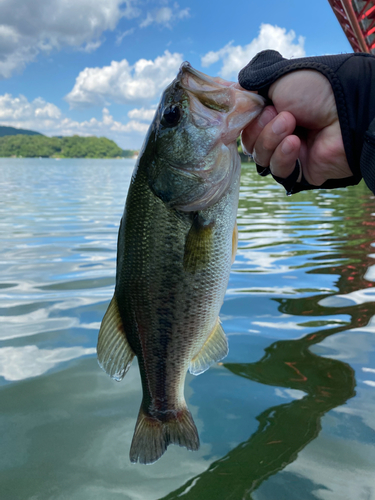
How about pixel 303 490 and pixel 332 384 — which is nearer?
pixel 303 490

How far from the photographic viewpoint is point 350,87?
2.48 meters

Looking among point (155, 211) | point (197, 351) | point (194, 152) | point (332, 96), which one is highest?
point (332, 96)

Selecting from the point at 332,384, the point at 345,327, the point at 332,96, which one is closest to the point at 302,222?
the point at 345,327

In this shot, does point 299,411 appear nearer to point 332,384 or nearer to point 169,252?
point 332,384

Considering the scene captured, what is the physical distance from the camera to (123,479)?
2.55m

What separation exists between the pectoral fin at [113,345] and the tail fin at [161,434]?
31 cm

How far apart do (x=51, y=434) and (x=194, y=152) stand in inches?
87.9

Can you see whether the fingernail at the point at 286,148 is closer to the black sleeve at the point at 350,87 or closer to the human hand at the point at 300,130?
the human hand at the point at 300,130

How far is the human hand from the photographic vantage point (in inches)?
99.7

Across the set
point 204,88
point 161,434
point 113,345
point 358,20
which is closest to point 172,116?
point 204,88

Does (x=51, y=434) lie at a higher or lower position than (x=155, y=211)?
lower

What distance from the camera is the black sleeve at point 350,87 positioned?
2.48 metres

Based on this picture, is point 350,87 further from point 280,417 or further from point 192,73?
point 280,417

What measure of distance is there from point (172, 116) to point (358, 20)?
49.3ft
